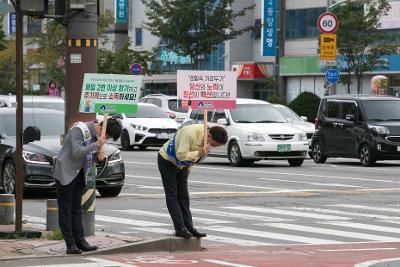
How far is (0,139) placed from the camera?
19953mm

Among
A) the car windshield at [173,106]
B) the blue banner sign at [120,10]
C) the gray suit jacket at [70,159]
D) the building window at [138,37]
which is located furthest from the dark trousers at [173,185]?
the building window at [138,37]

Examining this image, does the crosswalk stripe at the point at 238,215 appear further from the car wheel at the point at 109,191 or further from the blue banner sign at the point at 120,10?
the blue banner sign at the point at 120,10

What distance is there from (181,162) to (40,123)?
8468 mm

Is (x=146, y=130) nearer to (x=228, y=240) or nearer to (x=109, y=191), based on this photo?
(x=109, y=191)

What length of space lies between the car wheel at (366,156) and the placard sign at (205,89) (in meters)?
15.8

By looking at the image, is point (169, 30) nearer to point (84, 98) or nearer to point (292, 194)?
point (292, 194)

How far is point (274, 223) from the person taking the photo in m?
15.8

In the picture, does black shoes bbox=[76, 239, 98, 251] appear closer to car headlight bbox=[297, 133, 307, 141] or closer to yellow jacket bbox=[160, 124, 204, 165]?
yellow jacket bbox=[160, 124, 204, 165]

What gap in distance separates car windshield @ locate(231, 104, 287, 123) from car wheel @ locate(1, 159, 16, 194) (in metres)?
10.8

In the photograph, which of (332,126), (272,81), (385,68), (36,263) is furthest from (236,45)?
(36,263)

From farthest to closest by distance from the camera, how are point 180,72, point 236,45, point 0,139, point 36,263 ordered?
point 236,45 < point 0,139 < point 180,72 < point 36,263

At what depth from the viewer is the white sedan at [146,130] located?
36.6 m

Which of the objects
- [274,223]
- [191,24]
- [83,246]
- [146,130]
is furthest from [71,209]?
[191,24]

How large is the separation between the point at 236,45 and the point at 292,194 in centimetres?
5376
